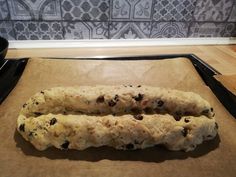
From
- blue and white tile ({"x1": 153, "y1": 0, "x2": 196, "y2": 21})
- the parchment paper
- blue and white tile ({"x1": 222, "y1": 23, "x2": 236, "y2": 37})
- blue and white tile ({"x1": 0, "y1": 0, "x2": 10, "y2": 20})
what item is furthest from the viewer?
blue and white tile ({"x1": 222, "y1": 23, "x2": 236, "y2": 37})

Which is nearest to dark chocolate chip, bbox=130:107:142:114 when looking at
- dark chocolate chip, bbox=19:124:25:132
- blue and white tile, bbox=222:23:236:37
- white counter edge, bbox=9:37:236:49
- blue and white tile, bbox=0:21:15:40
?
dark chocolate chip, bbox=19:124:25:132

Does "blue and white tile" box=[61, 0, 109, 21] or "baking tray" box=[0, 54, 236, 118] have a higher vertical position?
"blue and white tile" box=[61, 0, 109, 21]

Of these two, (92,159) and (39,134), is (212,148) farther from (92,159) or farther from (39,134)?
(39,134)

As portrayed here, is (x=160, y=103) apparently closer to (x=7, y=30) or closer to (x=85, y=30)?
(x=85, y=30)

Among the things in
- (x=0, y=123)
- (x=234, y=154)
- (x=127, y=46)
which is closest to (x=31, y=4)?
(x=127, y=46)

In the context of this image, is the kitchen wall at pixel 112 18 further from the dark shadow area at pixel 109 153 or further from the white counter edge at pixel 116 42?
the dark shadow area at pixel 109 153

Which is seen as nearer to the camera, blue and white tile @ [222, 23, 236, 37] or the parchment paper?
the parchment paper

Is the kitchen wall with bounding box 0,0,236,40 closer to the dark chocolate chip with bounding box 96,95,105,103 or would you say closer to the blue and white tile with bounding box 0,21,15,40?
the blue and white tile with bounding box 0,21,15,40
